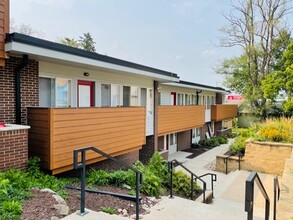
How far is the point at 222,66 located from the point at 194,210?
26.1m

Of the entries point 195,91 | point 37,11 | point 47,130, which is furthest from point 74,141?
point 37,11

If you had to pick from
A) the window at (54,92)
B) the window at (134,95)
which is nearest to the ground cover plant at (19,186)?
the window at (54,92)

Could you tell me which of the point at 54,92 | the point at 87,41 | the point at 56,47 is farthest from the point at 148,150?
the point at 87,41

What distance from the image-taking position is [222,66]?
29.5m

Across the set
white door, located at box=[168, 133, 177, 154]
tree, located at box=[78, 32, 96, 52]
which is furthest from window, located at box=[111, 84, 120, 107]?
tree, located at box=[78, 32, 96, 52]

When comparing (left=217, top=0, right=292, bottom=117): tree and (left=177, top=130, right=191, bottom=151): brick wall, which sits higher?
(left=217, top=0, right=292, bottom=117): tree

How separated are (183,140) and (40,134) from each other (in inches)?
588

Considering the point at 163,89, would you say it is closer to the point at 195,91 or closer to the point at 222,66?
the point at 195,91

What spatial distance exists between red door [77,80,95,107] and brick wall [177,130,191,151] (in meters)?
11.3

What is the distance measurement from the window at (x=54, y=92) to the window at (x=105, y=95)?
169cm

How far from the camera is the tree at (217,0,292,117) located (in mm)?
24547

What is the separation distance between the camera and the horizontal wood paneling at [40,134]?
5902 millimetres

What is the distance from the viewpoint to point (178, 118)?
15.4 meters

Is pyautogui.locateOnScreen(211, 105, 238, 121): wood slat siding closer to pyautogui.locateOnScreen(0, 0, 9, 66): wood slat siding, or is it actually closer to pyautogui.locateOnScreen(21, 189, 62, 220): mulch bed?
pyautogui.locateOnScreen(0, 0, 9, 66): wood slat siding
